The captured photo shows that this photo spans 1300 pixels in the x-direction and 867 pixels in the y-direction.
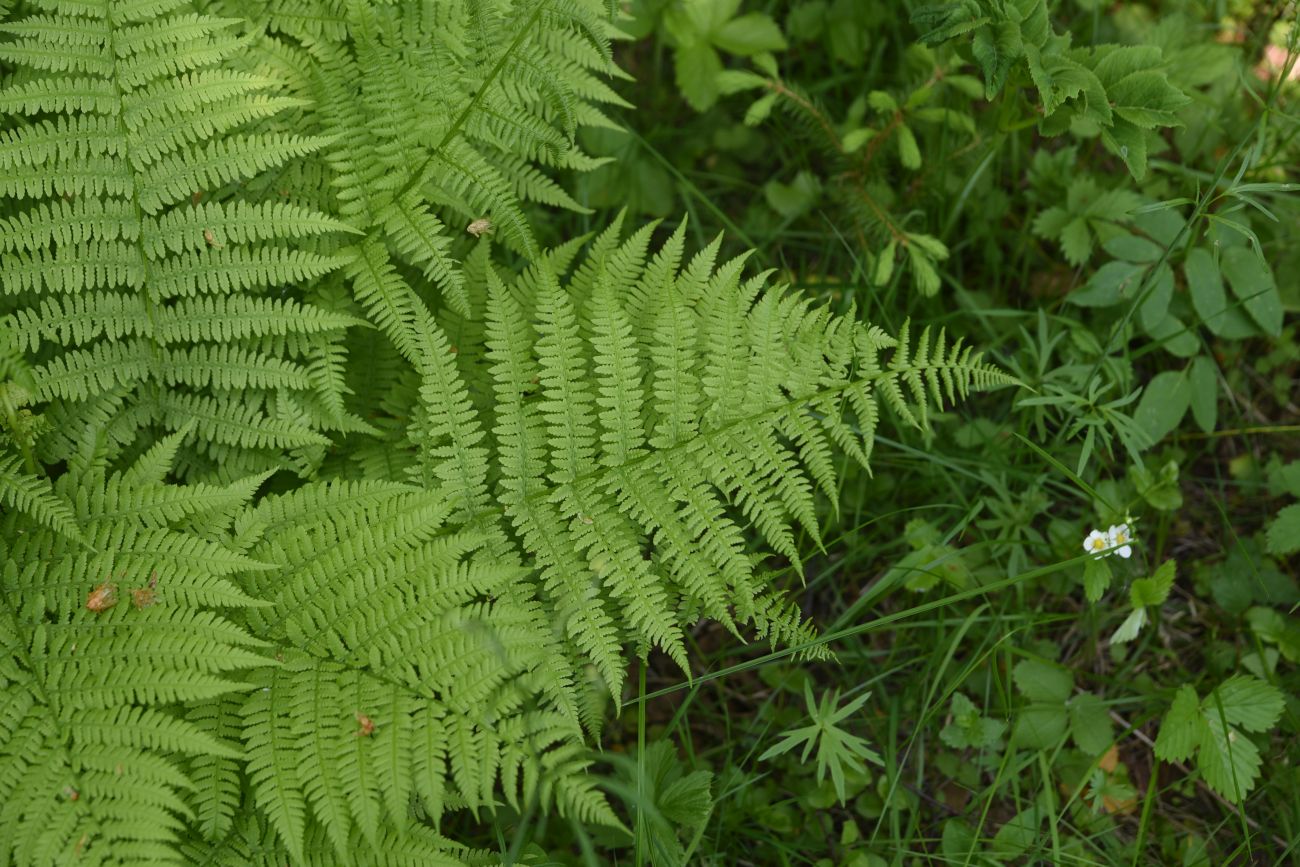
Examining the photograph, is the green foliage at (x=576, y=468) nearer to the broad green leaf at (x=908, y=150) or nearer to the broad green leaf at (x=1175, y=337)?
the broad green leaf at (x=1175, y=337)

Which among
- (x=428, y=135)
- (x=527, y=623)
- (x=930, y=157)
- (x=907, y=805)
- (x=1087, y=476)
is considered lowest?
(x=907, y=805)

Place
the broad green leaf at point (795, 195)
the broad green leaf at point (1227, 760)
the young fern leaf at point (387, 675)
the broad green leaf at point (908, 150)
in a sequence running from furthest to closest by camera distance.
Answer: the broad green leaf at point (795, 195)
the broad green leaf at point (908, 150)
the broad green leaf at point (1227, 760)
the young fern leaf at point (387, 675)

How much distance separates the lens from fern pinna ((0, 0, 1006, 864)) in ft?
8.30

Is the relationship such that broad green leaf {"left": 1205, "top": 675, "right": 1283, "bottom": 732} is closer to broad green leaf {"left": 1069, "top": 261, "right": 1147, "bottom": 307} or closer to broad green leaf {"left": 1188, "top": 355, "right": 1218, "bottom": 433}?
broad green leaf {"left": 1188, "top": 355, "right": 1218, "bottom": 433}

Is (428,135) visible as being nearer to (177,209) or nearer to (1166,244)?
(177,209)

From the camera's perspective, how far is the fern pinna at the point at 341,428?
8.30 ft

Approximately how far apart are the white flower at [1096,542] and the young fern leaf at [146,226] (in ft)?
8.37

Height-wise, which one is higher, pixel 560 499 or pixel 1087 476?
pixel 560 499

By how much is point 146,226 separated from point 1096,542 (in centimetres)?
322

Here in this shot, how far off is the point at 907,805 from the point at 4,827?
104 inches

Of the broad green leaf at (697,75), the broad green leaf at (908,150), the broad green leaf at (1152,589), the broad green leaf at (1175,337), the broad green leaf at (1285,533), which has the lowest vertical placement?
the broad green leaf at (1152,589)

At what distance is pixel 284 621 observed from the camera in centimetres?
276

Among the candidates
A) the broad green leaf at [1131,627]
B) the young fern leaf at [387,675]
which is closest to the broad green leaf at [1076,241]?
the broad green leaf at [1131,627]

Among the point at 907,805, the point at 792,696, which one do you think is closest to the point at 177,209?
the point at 792,696
